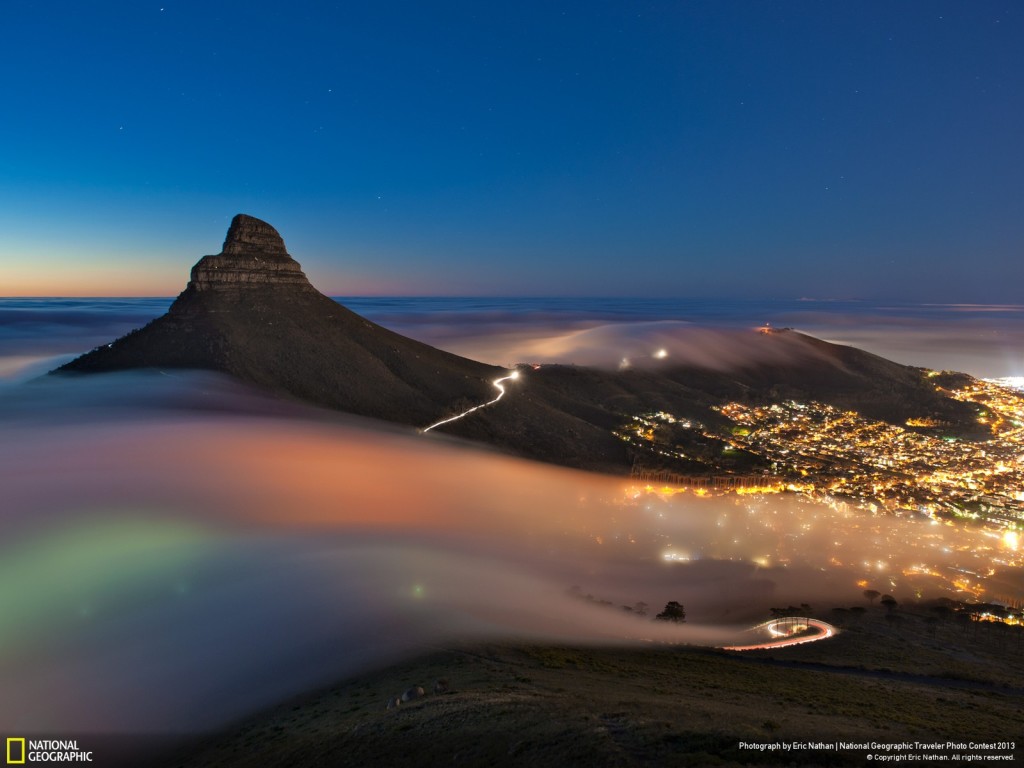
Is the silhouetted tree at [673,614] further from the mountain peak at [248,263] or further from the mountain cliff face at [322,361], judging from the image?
the mountain peak at [248,263]

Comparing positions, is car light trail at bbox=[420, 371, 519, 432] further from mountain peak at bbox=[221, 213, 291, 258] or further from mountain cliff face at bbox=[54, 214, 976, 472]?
mountain peak at bbox=[221, 213, 291, 258]

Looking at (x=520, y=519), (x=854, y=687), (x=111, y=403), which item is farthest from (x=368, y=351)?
(x=854, y=687)

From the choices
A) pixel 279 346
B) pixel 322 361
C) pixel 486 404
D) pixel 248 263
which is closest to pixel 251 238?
pixel 248 263

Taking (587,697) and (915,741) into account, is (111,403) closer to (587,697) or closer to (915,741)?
(587,697)

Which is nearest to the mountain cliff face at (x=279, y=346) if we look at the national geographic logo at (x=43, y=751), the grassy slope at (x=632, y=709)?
the national geographic logo at (x=43, y=751)

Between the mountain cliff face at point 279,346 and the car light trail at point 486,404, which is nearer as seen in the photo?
the mountain cliff face at point 279,346

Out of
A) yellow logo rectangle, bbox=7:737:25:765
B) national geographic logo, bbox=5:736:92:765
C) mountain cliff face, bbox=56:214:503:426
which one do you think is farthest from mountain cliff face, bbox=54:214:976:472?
national geographic logo, bbox=5:736:92:765
